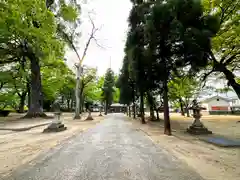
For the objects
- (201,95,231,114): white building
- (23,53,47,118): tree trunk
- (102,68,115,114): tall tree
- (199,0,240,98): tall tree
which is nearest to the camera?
(199,0,240,98): tall tree

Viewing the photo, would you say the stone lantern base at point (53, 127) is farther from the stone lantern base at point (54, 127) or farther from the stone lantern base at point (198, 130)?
the stone lantern base at point (198, 130)

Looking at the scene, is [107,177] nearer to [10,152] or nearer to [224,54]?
[10,152]

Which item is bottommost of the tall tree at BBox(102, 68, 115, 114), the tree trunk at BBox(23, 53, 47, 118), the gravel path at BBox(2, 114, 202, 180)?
the gravel path at BBox(2, 114, 202, 180)

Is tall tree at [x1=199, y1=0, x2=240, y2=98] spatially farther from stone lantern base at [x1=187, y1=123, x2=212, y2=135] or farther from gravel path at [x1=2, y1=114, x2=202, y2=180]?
gravel path at [x1=2, y1=114, x2=202, y2=180]

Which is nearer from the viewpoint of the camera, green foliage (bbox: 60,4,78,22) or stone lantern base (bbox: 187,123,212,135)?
green foliage (bbox: 60,4,78,22)

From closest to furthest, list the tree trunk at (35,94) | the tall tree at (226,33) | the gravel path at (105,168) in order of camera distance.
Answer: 1. the gravel path at (105,168)
2. the tall tree at (226,33)
3. the tree trunk at (35,94)

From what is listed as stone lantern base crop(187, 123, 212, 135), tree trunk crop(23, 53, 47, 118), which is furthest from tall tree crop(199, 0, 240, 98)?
Result: tree trunk crop(23, 53, 47, 118)

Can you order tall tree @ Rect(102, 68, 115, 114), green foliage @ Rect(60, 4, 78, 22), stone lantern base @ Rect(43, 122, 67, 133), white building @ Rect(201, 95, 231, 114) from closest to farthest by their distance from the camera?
green foliage @ Rect(60, 4, 78, 22), stone lantern base @ Rect(43, 122, 67, 133), tall tree @ Rect(102, 68, 115, 114), white building @ Rect(201, 95, 231, 114)

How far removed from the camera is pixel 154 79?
10.5 metres

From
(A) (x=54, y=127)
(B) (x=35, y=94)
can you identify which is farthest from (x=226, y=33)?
(B) (x=35, y=94)

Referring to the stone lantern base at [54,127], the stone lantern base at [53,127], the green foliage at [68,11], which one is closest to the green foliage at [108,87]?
the stone lantern base at [54,127]

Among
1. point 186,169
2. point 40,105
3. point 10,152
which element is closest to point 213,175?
point 186,169

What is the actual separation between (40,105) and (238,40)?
18.2 metres

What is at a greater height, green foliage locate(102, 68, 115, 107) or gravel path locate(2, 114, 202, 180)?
green foliage locate(102, 68, 115, 107)
